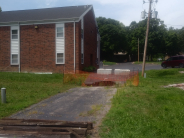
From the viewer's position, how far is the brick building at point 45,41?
2016cm

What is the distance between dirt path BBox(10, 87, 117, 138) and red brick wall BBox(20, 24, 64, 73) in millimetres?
11545

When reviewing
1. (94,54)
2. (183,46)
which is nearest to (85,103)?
(94,54)

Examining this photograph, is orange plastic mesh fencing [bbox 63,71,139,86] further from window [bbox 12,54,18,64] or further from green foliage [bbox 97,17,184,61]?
green foliage [bbox 97,17,184,61]

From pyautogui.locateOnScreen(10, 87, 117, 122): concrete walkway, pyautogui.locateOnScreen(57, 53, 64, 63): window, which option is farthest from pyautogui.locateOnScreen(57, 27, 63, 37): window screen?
pyautogui.locateOnScreen(10, 87, 117, 122): concrete walkway

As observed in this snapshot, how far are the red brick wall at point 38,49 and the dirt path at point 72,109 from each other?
11545 millimetres

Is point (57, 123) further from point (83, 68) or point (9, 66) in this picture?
point (9, 66)

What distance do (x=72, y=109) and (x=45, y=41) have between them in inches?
562

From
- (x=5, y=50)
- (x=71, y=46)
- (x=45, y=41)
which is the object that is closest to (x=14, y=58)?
(x=5, y=50)

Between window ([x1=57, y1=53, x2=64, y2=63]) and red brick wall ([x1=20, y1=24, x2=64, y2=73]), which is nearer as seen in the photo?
window ([x1=57, y1=53, x2=64, y2=63])

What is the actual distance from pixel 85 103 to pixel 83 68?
13356 millimetres

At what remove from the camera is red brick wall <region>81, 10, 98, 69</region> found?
2289 centimetres

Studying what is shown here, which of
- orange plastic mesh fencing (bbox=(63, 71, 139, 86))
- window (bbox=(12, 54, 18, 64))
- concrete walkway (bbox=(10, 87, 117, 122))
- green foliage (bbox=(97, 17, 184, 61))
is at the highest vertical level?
A: green foliage (bbox=(97, 17, 184, 61))

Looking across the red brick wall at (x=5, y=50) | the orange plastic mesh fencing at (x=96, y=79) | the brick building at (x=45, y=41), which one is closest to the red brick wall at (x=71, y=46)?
the brick building at (x=45, y=41)

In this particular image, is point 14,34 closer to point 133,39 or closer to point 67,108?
point 67,108
